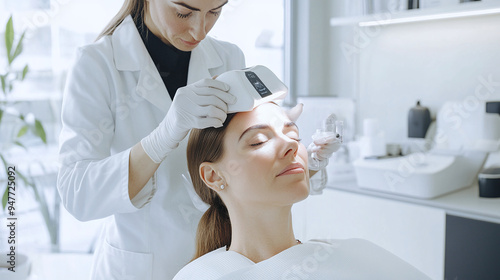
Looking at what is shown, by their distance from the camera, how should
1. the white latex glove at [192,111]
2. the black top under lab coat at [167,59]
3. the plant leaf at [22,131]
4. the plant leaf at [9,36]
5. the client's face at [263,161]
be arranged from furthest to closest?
1. the plant leaf at [22,131]
2. the plant leaf at [9,36]
3. the black top under lab coat at [167,59]
4. the client's face at [263,161]
5. the white latex glove at [192,111]

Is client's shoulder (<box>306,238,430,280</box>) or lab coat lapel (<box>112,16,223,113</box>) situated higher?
lab coat lapel (<box>112,16,223,113</box>)

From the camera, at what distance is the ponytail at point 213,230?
1244mm

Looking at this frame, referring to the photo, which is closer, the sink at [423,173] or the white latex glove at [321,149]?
the white latex glove at [321,149]

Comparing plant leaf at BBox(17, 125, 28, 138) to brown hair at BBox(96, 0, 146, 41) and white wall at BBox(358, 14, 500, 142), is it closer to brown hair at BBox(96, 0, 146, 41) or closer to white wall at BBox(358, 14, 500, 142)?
brown hair at BBox(96, 0, 146, 41)

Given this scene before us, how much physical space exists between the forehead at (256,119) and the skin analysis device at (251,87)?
0.27 feet

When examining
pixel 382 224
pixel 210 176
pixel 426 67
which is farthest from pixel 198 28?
pixel 426 67

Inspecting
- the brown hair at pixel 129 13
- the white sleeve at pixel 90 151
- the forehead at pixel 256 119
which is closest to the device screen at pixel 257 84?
the forehead at pixel 256 119

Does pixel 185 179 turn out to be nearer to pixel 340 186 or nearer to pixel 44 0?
pixel 340 186

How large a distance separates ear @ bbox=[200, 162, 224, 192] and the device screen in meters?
0.25

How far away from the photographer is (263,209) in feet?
3.83

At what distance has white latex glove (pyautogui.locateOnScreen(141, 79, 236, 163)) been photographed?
101cm

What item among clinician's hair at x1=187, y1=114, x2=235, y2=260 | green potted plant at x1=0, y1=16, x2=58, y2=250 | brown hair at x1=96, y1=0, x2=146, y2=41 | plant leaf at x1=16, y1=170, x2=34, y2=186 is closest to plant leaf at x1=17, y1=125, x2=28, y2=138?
green potted plant at x1=0, y1=16, x2=58, y2=250

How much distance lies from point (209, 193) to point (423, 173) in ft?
3.49

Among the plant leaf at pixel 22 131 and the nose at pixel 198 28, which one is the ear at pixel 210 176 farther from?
the plant leaf at pixel 22 131
